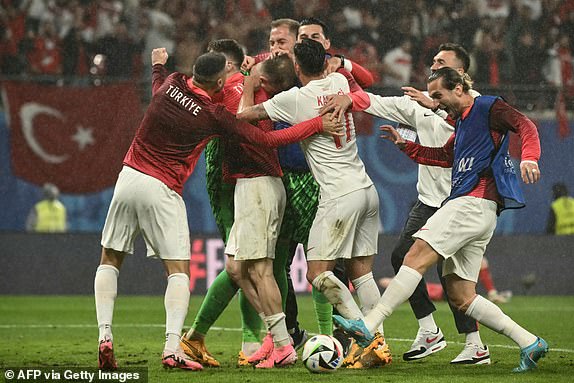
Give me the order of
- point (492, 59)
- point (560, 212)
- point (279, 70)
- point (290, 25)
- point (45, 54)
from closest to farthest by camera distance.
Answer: point (279, 70) → point (290, 25) → point (560, 212) → point (45, 54) → point (492, 59)

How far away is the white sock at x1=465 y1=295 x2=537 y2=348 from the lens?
6949 mm

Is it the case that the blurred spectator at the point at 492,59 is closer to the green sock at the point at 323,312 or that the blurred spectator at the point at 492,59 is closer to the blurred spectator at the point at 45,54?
the blurred spectator at the point at 45,54

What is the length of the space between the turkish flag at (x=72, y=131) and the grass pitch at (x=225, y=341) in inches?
69.1

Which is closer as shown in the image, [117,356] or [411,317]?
[117,356]

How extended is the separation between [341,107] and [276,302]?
1396mm

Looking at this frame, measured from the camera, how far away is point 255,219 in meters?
7.40

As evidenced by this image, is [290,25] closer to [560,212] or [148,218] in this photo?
[148,218]

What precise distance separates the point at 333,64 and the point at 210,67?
110 centimetres

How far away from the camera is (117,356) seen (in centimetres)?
804

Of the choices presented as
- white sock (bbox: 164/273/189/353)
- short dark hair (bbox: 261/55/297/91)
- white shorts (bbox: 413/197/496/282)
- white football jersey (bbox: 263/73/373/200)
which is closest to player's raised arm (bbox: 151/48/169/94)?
short dark hair (bbox: 261/55/297/91)

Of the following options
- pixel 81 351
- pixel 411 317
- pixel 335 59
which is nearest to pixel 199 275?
pixel 411 317

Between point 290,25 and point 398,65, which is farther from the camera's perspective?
point 398,65

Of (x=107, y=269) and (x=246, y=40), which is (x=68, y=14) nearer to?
(x=246, y=40)

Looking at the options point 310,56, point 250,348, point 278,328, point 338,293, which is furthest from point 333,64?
point 250,348
